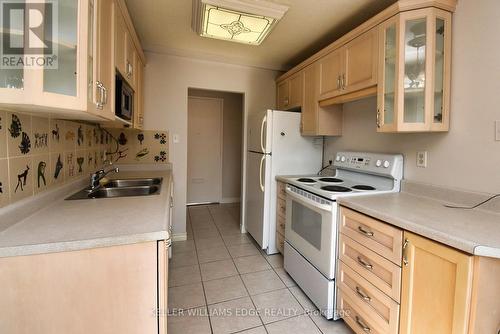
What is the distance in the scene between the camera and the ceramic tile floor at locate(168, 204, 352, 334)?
5.21ft

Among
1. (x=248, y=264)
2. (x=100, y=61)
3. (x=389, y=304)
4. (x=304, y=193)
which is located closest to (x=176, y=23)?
(x=100, y=61)

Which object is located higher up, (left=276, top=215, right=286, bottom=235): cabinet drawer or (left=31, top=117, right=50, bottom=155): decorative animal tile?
(left=31, top=117, right=50, bottom=155): decorative animal tile

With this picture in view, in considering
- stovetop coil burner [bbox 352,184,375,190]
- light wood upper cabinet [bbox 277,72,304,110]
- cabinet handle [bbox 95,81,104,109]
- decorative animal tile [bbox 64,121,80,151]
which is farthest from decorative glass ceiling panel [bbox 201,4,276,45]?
stovetop coil burner [bbox 352,184,375,190]

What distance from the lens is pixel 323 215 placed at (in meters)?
1.68

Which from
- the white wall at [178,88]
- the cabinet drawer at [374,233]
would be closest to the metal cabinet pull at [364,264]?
the cabinet drawer at [374,233]

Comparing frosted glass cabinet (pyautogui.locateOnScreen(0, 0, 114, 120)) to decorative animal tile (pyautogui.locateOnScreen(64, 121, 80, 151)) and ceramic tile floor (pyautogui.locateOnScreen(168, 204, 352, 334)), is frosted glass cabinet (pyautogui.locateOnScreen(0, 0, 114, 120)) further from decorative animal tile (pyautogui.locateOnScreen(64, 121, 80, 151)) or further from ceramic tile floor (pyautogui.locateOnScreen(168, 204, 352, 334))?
ceramic tile floor (pyautogui.locateOnScreen(168, 204, 352, 334))

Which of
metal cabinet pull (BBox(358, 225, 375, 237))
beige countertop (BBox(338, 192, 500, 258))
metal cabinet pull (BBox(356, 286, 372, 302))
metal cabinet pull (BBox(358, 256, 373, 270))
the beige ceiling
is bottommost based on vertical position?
metal cabinet pull (BBox(356, 286, 372, 302))

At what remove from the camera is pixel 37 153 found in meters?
1.25

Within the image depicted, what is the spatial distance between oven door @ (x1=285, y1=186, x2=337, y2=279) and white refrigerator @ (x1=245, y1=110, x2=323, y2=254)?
1.33 feet

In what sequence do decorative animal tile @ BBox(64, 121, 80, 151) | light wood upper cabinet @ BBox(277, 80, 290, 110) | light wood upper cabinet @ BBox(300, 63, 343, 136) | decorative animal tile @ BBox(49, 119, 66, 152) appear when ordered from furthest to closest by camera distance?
1. light wood upper cabinet @ BBox(277, 80, 290, 110)
2. light wood upper cabinet @ BBox(300, 63, 343, 136)
3. decorative animal tile @ BBox(64, 121, 80, 151)
4. decorative animal tile @ BBox(49, 119, 66, 152)

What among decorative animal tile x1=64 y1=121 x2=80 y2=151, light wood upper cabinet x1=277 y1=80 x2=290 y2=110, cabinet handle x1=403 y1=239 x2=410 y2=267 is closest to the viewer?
cabinet handle x1=403 y1=239 x2=410 y2=267

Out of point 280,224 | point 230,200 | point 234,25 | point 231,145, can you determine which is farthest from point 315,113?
point 230,200

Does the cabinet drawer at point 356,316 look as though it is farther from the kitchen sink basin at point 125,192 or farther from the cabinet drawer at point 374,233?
the kitchen sink basin at point 125,192

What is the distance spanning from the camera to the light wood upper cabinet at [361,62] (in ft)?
5.56
